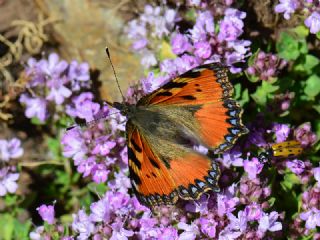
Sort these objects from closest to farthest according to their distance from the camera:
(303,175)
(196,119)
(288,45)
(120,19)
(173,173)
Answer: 1. (173,173)
2. (196,119)
3. (303,175)
4. (288,45)
5. (120,19)

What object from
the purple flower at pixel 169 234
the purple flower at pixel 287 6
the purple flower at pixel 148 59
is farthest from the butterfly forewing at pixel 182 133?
the purple flower at pixel 148 59

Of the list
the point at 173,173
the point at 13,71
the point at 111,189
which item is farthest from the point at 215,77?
the point at 13,71

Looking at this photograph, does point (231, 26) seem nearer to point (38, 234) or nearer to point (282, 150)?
point (282, 150)

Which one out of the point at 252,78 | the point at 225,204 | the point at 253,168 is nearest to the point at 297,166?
the point at 253,168

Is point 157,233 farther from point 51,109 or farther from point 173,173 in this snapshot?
point 51,109

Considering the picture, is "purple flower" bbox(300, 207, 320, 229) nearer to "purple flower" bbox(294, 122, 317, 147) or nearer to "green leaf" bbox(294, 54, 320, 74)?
"purple flower" bbox(294, 122, 317, 147)

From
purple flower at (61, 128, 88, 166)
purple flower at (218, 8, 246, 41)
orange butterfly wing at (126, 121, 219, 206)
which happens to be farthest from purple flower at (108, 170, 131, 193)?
purple flower at (218, 8, 246, 41)
